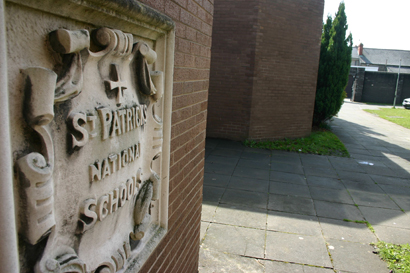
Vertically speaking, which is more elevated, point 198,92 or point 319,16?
point 319,16

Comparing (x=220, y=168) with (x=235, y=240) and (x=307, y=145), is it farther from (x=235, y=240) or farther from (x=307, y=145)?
(x=307, y=145)

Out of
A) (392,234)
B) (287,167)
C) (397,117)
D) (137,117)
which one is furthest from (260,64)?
(397,117)

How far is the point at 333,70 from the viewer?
1284 cm

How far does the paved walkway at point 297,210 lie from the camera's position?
151 inches

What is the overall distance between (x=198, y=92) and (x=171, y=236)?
45.6 inches

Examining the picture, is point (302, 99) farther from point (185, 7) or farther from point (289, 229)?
point (185, 7)

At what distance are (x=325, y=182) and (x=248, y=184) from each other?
66.2 inches

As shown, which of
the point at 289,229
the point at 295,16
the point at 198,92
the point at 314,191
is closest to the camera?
the point at 198,92

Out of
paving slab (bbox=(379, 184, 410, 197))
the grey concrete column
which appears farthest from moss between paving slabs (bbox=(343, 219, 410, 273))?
the grey concrete column

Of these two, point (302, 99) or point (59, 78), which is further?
Result: point (302, 99)

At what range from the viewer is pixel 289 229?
454 centimetres

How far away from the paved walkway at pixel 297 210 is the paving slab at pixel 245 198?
0.7 inches

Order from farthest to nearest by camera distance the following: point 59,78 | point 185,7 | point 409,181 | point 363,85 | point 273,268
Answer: point 363,85, point 409,181, point 273,268, point 185,7, point 59,78

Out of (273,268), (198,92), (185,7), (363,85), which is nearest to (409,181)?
(273,268)
